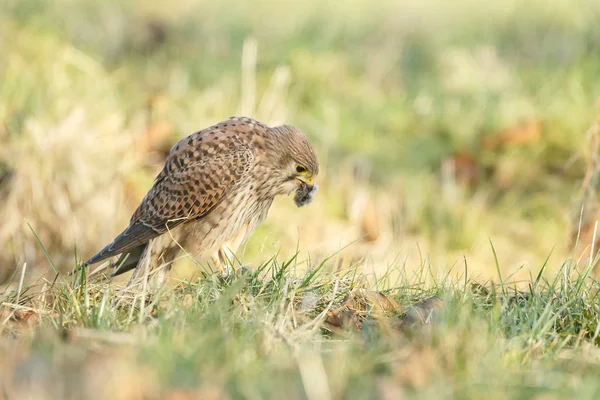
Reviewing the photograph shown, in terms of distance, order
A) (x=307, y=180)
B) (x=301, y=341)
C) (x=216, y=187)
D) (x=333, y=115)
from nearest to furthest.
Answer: (x=301, y=341), (x=216, y=187), (x=307, y=180), (x=333, y=115)

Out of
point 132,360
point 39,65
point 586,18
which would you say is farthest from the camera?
point 586,18

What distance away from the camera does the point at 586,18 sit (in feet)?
28.6

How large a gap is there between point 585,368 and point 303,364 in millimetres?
Answer: 946

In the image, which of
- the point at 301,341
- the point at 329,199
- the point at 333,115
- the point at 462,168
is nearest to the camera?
the point at 301,341

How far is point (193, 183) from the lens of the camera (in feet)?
15.3

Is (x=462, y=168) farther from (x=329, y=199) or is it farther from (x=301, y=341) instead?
(x=301, y=341)

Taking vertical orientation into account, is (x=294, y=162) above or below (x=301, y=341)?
above

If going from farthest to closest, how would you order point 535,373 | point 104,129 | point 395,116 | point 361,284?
1. point 395,116
2. point 104,129
3. point 361,284
4. point 535,373

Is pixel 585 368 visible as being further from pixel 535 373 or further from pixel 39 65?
pixel 39 65

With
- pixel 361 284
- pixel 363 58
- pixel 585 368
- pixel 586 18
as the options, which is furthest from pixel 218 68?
pixel 585 368

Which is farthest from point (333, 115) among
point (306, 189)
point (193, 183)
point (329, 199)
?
point (193, 183)

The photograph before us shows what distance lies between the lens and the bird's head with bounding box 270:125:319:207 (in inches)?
184

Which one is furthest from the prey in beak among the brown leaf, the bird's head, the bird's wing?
the brown leaf

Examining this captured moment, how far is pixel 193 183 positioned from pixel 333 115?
3.29m
